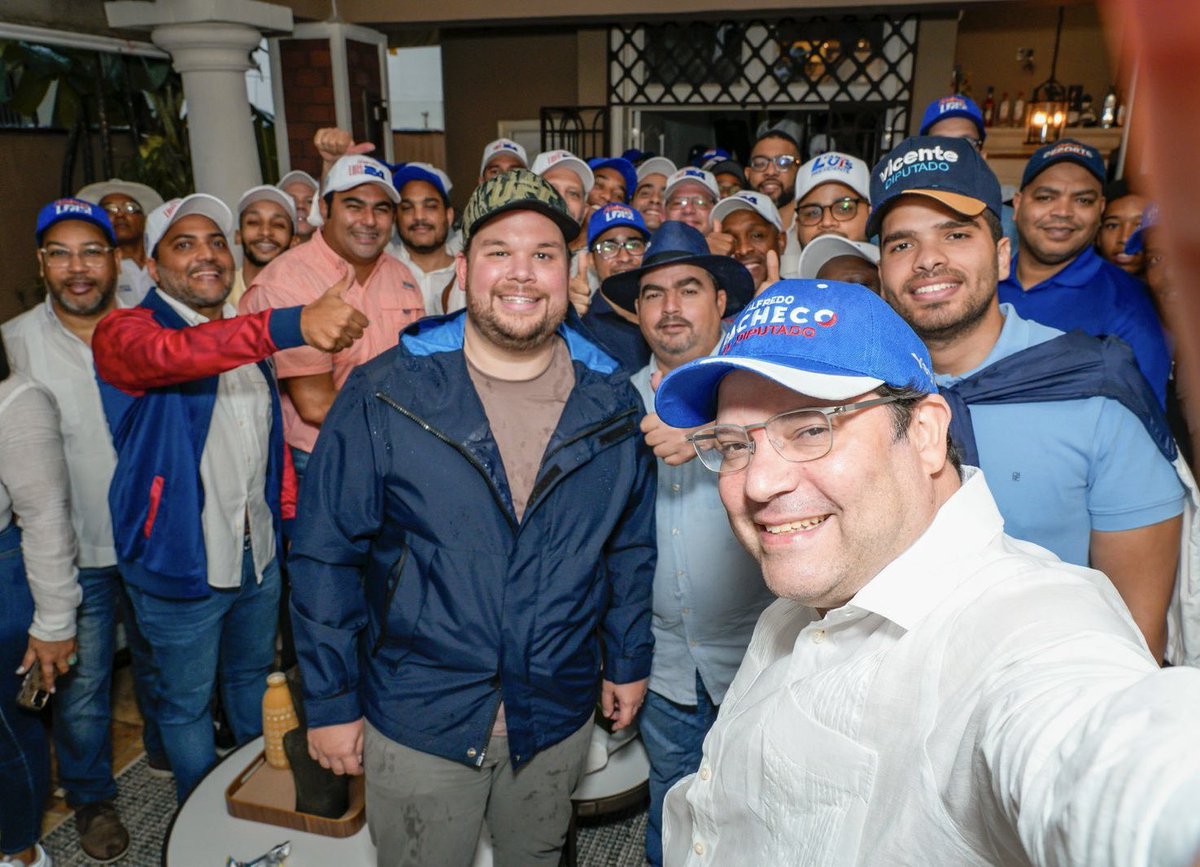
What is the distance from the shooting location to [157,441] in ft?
7.68

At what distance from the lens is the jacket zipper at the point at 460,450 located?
173 cm

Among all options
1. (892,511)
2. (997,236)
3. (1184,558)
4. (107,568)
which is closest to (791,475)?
(892,511)

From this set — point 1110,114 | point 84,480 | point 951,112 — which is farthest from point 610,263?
point 1110,114

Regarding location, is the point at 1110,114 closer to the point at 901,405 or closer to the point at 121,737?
the point at 901,405

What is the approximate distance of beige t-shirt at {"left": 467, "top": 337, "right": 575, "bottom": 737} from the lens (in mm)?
1830

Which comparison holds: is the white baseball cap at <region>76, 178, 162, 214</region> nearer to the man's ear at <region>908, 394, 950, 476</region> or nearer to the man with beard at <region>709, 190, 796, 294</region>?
the man with beard at <region>709, 190, 796, 294</region>

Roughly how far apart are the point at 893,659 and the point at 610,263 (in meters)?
2.47

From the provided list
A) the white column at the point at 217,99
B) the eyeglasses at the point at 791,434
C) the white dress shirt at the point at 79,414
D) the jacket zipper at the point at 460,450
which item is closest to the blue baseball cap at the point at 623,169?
the white column at the point at 217,99

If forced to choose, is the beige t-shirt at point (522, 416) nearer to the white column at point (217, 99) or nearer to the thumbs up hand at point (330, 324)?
the thumbs up hand at point (330, 324)

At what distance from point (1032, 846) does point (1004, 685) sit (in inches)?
6.2

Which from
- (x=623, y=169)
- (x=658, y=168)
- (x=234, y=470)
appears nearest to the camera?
(x=234, y=470)

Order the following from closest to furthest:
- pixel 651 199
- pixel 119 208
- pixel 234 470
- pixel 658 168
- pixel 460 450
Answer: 1. pixel 460 450
2. pixel 234 470
3. pixel 119 208
4. pixel 651 199
5. pixel 658 168

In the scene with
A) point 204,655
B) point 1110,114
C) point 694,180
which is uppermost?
point 1110,114

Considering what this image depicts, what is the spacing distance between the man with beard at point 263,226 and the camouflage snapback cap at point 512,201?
2.01m
